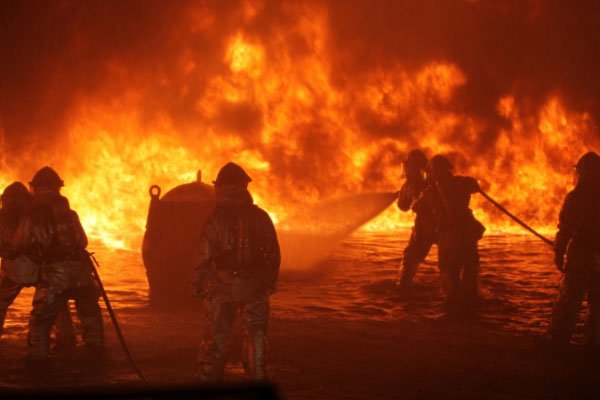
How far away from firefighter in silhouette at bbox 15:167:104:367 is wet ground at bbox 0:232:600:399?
0.44 metres

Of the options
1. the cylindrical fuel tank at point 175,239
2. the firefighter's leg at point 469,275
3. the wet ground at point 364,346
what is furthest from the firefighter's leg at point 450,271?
the cylindrical fuel tank at point 175,239

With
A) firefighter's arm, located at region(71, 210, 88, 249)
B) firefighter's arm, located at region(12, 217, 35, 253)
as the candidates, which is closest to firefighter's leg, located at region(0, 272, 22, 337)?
firefighter's arm, located at region(12, 217, 35, 253)

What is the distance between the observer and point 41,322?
589cm

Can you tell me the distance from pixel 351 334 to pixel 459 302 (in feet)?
6.98

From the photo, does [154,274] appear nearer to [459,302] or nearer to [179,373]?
[179,373]

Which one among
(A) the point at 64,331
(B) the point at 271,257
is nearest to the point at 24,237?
(A) the point at 64,331

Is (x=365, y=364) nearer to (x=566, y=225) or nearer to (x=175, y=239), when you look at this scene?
(x=566, y=225)

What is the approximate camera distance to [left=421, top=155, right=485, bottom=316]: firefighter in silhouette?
8516 millimetres

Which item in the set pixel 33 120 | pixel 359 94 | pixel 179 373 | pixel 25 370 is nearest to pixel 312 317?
pixel 179 373

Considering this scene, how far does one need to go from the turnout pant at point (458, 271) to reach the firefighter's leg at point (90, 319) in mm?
4666

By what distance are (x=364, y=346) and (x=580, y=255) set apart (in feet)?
8.23

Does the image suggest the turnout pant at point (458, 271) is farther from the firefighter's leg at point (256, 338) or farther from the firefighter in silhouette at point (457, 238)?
the firefighter's leg at point (256, 338)

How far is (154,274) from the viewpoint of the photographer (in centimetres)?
878

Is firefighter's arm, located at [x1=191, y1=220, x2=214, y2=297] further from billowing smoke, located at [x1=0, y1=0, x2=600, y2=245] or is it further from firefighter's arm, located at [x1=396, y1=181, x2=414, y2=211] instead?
billowing smoke, located at [x1=0, y1=0, x2=600, y2=245]
